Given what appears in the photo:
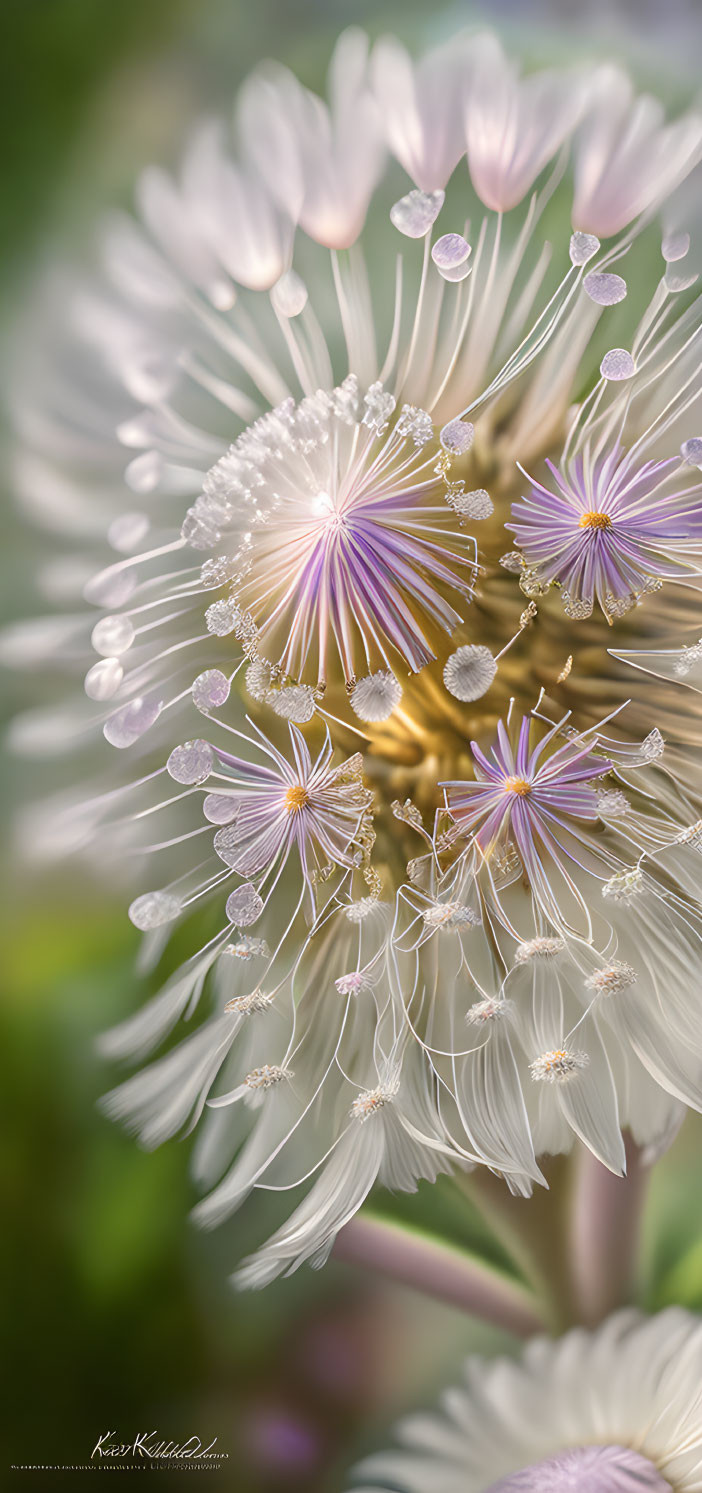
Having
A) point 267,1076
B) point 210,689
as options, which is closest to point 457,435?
point 210,689

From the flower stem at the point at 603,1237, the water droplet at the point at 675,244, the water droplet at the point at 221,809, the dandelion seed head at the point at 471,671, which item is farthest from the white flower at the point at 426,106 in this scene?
the flower stem at the point at 603,1237

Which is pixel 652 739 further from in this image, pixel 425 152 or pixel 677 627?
pixel 425 152

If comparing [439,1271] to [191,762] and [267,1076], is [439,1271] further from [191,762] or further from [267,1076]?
[191,762]

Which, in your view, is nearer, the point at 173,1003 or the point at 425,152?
the point at 425,152

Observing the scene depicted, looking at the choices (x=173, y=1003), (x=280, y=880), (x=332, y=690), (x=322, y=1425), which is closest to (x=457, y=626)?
(x=332, y=690)

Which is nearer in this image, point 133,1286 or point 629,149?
point 629,149

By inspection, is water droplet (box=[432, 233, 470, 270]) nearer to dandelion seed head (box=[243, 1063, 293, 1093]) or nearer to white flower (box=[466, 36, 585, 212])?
white flower (box=[466, 36, 585, 212])
